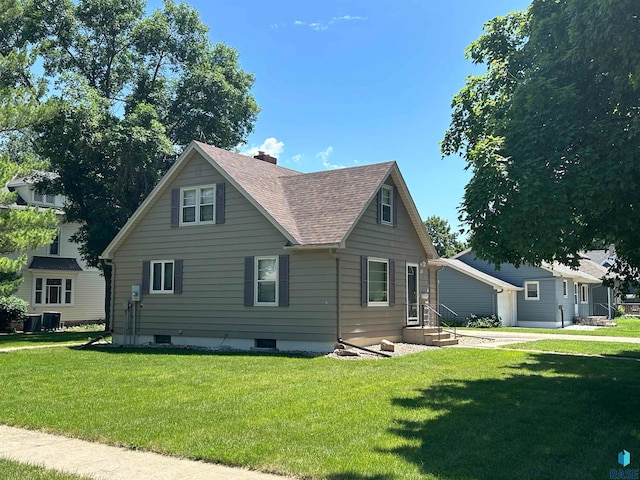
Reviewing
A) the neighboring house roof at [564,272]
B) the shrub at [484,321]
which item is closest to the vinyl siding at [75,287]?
the shrub at [484,321]

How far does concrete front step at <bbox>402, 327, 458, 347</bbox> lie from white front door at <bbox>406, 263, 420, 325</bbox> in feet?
2.77

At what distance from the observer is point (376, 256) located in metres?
18.0

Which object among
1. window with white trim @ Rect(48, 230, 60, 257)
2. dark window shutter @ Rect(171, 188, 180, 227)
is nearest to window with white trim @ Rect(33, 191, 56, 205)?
window with white trim @ Rect(48, 230, 60, 257)

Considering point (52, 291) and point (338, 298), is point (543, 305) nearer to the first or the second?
point (338, 298)

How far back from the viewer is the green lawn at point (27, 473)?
529 centimetres

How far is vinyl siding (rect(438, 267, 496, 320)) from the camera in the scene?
31562 mm

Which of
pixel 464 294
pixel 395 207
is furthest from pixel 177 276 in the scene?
pixel 464 294

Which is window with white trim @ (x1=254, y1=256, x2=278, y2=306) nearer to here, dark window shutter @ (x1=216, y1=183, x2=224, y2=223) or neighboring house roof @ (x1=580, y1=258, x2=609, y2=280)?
dark window shutter @ (x1=216, y1=183, x2=224, y2=223)

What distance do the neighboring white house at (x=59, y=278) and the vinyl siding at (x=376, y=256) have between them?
19319 mm

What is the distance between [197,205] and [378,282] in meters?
6.43

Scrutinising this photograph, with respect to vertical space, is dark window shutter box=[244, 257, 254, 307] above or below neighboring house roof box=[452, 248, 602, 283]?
below

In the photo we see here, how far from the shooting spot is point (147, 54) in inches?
1146

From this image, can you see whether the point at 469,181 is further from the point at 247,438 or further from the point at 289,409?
the point at 247,438

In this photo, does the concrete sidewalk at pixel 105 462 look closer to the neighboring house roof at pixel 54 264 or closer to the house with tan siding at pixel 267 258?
the house with tan siding at pixel 267 258
